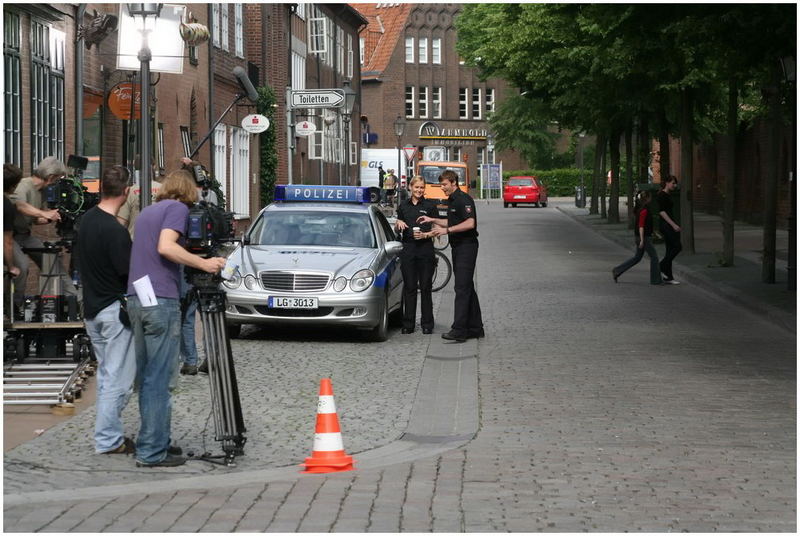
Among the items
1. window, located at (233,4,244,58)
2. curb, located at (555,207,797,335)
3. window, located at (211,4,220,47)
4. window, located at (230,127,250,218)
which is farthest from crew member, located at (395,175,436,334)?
window, located at (233,4,244,58)

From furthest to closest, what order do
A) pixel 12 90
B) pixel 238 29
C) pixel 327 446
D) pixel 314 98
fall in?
1. pixel 238 29
2. pixel 314 98
3. pixel 12 90
4. pixel 327 446

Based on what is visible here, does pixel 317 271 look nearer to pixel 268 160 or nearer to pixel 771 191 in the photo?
pixel 771 191

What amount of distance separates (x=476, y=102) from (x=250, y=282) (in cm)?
9242

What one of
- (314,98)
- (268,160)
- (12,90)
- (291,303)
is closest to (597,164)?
(268,160)

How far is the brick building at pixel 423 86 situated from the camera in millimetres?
101250

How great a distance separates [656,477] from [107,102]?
57.8 feet

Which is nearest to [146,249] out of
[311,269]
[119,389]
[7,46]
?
[119,389]

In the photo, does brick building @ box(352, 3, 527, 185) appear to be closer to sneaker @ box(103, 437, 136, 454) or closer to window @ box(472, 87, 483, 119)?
window @ box(472, 87, 483, 119)

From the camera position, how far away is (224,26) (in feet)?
121

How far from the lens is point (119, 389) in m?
8.66

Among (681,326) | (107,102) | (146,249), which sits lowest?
(681,326)

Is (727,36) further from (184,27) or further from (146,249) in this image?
(146,249)

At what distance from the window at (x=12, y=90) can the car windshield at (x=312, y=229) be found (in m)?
4.33

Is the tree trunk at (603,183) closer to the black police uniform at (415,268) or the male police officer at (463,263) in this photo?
the black police uniform at (415,268)
